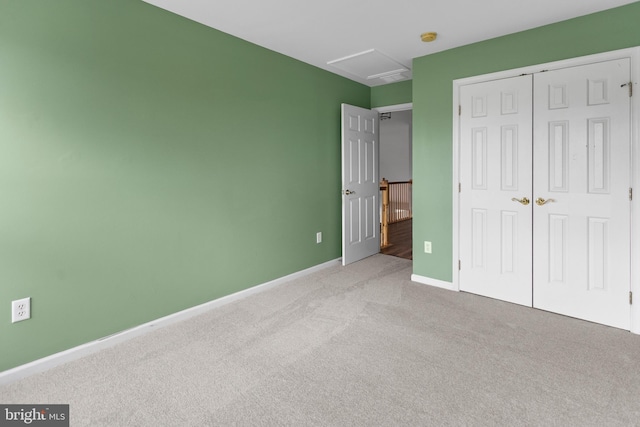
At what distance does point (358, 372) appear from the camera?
6.77 ft

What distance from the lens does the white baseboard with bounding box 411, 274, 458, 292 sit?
3.54 m

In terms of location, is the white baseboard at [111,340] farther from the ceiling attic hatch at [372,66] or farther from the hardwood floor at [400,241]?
the ceiling attic hatch at [372,66]

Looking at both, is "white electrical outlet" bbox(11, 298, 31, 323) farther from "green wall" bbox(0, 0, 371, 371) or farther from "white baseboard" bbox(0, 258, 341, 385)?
"white baseboard" bbox(0, 258, 341, 385)

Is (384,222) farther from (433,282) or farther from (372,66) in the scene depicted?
(372,66)

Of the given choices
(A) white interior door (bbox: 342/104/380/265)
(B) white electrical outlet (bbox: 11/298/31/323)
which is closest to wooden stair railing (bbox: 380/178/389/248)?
(A) white interior door (bbox: 342/104/380/265)

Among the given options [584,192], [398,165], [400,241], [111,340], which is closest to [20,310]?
[111,340]

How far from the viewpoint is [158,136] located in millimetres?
2611

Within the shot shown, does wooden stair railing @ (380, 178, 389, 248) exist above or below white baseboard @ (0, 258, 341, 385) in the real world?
above

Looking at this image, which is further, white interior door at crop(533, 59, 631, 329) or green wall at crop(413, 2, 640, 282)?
green wall at crop(413, 2, 640, 282)

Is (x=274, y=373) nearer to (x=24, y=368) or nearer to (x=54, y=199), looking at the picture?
(x=24, y=368)

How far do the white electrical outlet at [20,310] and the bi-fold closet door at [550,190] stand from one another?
11.3 ft

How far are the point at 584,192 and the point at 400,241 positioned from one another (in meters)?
3.22

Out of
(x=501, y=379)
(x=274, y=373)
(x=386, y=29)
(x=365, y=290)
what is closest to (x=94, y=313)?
(x=274, y=373)

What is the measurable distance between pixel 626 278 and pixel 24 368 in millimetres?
4095
